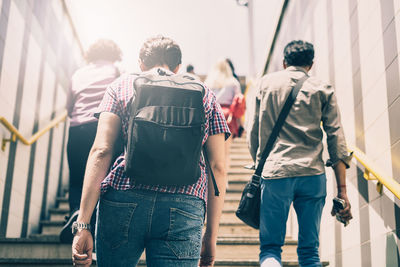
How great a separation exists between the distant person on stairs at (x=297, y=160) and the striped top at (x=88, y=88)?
1109mm

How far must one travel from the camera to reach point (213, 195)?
1.74m

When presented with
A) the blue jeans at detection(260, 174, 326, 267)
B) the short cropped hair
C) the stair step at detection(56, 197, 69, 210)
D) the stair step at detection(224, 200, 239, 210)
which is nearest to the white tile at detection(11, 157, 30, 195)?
the stair step at detection(56, 197, 69, 210)

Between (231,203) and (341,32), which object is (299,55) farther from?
(231,203)

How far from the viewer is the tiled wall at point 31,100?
3.83 m

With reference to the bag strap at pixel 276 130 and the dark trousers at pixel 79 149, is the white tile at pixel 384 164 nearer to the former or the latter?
the bag strap at pixel 276 130

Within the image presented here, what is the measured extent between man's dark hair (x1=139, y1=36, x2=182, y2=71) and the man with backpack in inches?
5.1

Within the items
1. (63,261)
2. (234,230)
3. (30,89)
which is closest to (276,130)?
(63,261)

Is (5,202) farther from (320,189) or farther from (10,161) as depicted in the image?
(320,189)

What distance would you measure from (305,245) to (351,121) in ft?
4.08

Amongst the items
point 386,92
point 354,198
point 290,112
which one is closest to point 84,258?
point 290,112

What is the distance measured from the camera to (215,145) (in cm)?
173

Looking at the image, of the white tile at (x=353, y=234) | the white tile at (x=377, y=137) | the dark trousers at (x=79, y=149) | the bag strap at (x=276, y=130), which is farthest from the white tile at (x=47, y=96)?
the white tile at (x=377, y=137)

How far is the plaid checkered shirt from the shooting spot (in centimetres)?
152

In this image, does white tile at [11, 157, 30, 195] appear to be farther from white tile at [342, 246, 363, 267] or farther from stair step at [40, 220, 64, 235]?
white tile at [342, 246, 363, 267]
